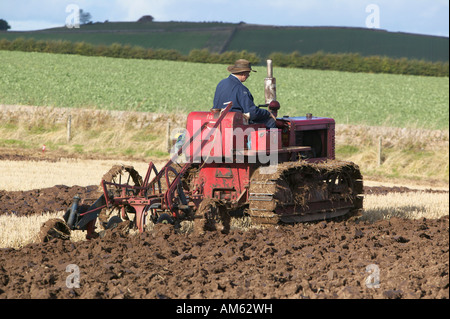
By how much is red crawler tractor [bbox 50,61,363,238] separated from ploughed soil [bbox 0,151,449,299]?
300 mm

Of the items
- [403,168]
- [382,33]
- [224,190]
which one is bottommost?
[403,168]

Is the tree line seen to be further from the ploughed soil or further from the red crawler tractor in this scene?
the ploughed soil

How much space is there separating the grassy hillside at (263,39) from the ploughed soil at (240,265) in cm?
5297

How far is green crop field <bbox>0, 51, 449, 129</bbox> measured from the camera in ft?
88.3

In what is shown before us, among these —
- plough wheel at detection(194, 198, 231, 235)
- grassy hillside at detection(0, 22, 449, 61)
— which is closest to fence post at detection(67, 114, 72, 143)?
plough wheel at detection(194, 198, 231, 235)

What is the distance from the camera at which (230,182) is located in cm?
962


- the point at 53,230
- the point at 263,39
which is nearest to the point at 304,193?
the point at 53,230

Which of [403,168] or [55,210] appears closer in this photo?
[55,210]

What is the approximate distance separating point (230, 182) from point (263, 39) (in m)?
60.6

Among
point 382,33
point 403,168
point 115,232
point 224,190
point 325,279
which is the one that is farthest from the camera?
point 382,33

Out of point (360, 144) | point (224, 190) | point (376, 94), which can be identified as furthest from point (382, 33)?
point (224, 190)

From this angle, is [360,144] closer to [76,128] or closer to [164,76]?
[76,128]
